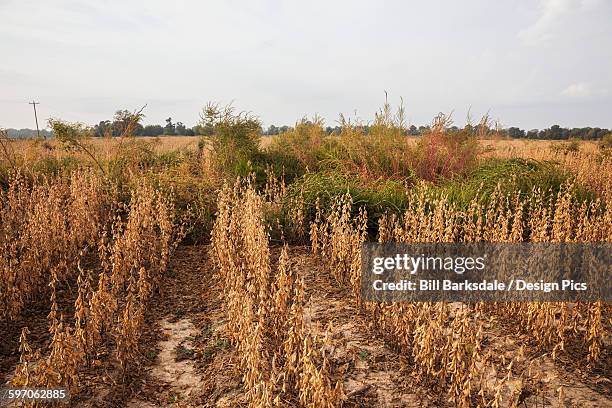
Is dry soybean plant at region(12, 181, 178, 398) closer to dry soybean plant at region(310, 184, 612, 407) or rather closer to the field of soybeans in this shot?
the field of soybeans

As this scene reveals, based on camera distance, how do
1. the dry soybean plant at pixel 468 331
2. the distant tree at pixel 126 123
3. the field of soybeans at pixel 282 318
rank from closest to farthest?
1. the dry soybean plant at pixel 468 331
2. the field of soybeans at pixel 282 318
3. the distant tree at pixel 126 123

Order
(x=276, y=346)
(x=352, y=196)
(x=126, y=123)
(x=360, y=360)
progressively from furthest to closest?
(x=126, y=123), (x=352, y=196), (x=276, y=346), (x=360, y=360)

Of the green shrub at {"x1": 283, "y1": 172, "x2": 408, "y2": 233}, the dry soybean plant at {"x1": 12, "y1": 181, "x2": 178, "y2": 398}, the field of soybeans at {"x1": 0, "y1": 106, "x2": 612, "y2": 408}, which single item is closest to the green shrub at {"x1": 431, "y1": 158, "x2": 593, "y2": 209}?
the field of soybeans at {"x1": 0, "y1": 106, "x2": 612, "y2": 408}

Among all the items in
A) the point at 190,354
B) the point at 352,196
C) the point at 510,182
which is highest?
the point at 510,182

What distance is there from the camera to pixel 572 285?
3.79m

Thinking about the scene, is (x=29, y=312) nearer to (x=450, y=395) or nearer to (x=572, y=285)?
(x=450, y=395)

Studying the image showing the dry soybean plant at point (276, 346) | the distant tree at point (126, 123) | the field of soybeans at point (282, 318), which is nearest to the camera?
the dry soybean plant at point (276, 346)

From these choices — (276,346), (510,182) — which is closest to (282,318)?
(276,346)

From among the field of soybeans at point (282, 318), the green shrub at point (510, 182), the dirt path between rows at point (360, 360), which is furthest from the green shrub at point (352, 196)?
the dirt path between rows at point (360, 360)

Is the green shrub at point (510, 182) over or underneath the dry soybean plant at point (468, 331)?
over

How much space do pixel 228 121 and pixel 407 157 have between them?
392 cm

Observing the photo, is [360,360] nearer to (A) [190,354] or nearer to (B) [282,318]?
(B) [282,318]

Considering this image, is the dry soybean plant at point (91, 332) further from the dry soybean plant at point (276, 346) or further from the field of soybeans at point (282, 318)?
the dry soybean plant at point (276, 346)

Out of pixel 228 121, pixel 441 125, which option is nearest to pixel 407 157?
pixel 441 125
